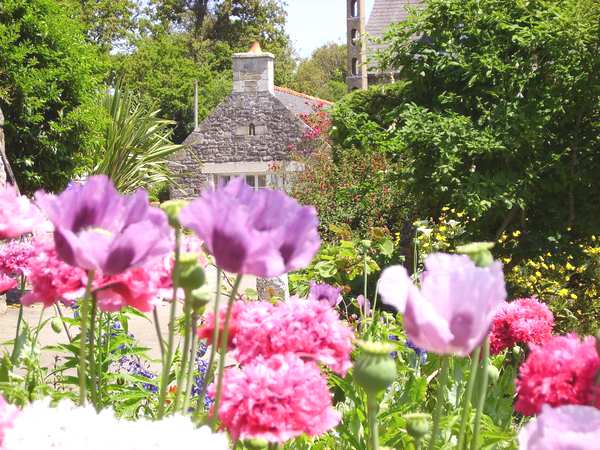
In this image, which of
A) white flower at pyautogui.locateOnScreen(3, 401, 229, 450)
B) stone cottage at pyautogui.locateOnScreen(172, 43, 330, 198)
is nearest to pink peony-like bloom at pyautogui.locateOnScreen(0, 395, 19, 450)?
white flower at pyautogui.locateOnScreen(3, 401, 229, 450)

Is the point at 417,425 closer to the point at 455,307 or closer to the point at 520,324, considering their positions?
the point at 455,307

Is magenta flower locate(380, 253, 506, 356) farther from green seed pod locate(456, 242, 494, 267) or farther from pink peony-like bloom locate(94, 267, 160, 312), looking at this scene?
pink peony-like bloom locate(94, 267, 160, 312)

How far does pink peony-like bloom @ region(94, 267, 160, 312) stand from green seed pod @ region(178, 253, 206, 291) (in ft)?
0.26

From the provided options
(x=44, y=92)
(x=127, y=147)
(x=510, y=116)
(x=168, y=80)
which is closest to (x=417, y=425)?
(x=510, y=116)

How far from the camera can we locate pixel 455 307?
825mm

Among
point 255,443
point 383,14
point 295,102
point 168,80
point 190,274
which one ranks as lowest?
point 255,443

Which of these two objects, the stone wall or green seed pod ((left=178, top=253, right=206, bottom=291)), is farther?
the stone wall

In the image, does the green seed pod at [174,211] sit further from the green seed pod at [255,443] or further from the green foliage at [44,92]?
the green foliage at [44,92]

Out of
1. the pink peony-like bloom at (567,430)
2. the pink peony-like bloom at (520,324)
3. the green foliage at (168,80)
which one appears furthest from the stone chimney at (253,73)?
the pink peony-like bloom at (567,430)

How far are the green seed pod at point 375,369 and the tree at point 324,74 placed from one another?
119 feet

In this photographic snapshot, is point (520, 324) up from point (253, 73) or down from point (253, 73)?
down

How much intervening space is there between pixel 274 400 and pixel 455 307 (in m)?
0.25

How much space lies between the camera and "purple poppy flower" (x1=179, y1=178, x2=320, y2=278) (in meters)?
0.86

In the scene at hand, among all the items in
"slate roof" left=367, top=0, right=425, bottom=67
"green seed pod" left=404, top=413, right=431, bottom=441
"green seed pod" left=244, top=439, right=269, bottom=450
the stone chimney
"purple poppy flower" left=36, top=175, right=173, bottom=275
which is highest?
"slate roof" left=367, top=0, right=425, bottom=67
